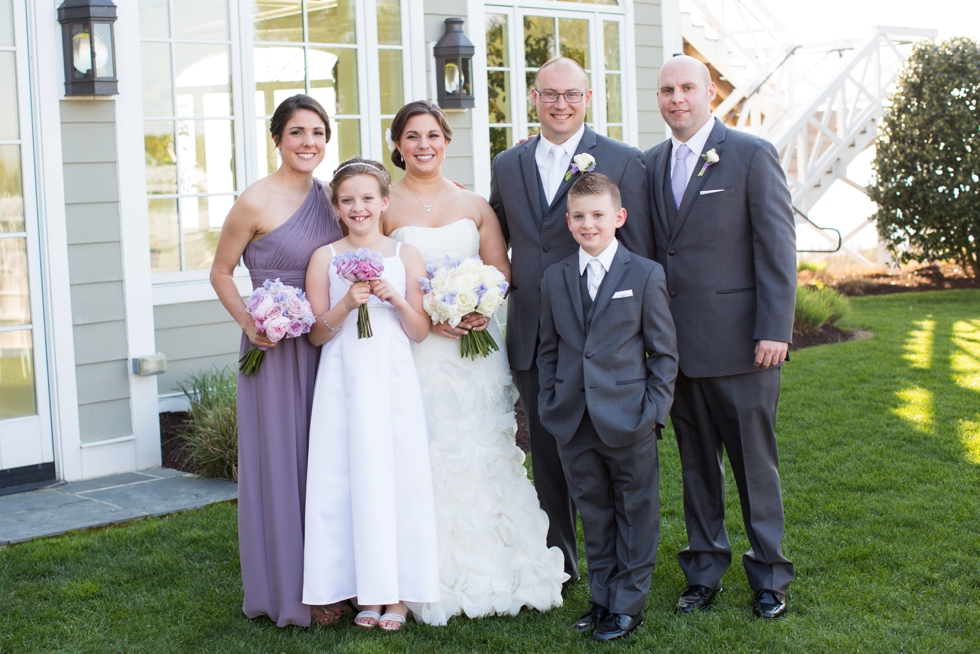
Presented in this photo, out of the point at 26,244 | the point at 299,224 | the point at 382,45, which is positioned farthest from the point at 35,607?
the point at 382,45

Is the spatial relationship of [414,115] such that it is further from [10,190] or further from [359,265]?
[10,190]

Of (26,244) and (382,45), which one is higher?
(382,45)

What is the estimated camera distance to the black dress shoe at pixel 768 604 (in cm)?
357

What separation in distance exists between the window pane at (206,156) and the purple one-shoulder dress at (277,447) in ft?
10.7

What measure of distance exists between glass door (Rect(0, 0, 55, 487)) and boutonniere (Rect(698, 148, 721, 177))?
153 inches

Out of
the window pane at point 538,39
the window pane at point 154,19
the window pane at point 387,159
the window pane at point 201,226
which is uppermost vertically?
the window pane at point 538,39

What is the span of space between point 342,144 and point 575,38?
2.65m

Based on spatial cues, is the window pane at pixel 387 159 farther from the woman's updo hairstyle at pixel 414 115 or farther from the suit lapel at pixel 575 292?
the suit lapel at pixel 575 292

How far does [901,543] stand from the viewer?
4.26 m

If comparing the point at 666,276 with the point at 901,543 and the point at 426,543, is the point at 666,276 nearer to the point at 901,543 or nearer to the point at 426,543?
the point at 426,543

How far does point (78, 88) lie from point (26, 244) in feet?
3.06

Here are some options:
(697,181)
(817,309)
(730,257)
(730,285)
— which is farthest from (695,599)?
(817,309)

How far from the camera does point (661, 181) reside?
3.66 meters

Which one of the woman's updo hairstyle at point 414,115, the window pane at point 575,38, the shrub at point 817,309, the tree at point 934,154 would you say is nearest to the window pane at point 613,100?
the window pane at point 575,38
